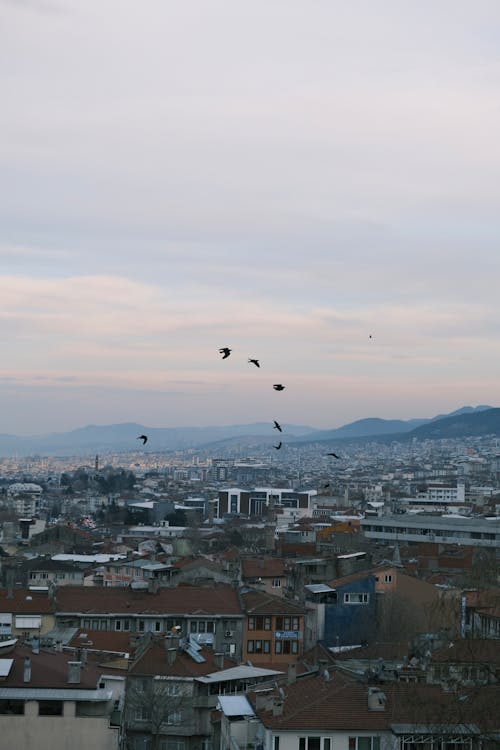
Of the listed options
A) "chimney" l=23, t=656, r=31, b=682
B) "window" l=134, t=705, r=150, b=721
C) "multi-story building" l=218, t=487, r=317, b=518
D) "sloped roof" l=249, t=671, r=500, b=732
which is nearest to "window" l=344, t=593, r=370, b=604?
"window" l=134, t=705, r=150, b=721

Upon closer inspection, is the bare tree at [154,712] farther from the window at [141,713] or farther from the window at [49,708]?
the window at [49,708]

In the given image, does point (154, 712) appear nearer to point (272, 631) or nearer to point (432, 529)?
point (272, 631)

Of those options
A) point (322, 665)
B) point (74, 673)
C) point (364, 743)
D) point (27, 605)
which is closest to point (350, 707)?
point (364, 743)

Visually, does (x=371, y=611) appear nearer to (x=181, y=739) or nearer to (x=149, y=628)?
(x=149, y=628)

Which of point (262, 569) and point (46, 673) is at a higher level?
point (262, 569)

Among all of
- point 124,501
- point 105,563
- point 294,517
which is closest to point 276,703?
point 105,563
